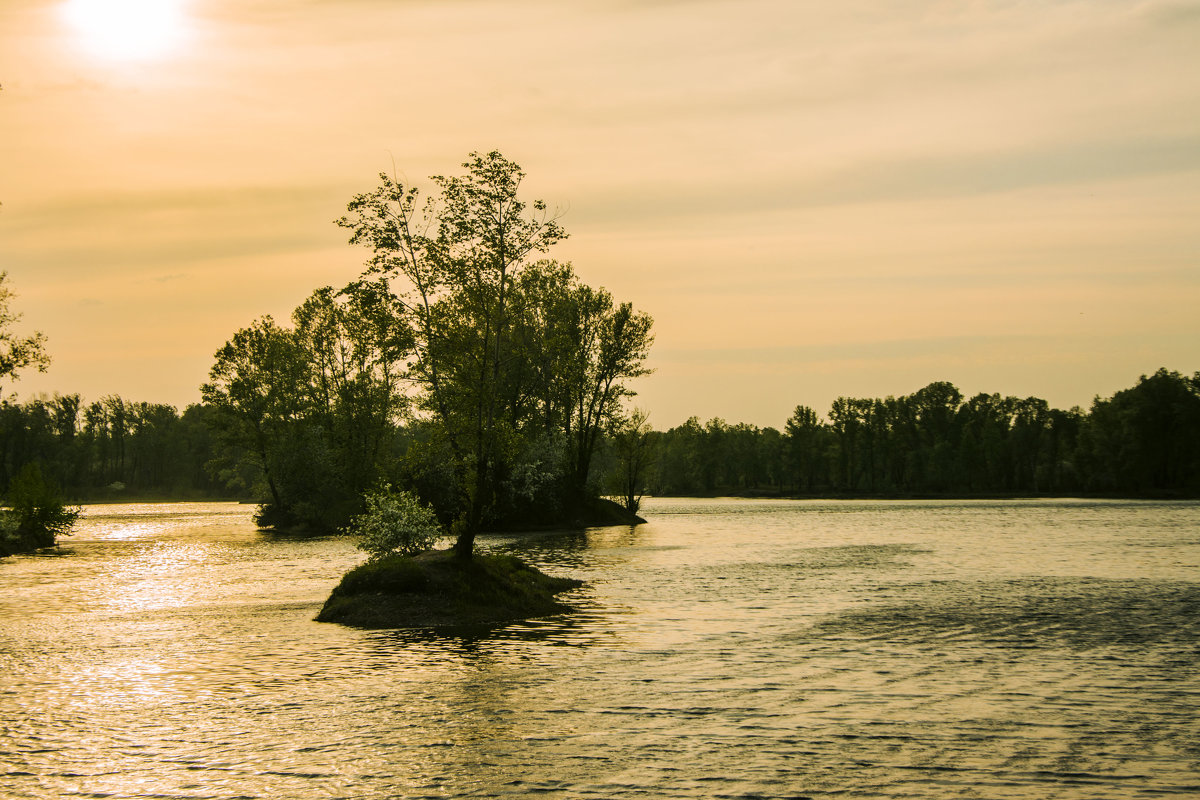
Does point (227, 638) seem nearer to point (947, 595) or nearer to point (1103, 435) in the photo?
point (947, 595)

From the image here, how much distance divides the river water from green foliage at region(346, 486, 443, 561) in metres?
3.06

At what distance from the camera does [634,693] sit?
18594 mm

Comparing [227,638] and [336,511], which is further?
[336,511]

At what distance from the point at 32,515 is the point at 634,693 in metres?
58.5

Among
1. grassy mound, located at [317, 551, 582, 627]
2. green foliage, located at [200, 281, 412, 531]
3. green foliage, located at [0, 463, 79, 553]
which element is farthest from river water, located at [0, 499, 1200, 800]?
green foliage, located at [200, 281, 412, 531]

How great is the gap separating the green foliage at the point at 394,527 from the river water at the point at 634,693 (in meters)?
3.06

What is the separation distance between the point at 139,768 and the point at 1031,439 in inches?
7773

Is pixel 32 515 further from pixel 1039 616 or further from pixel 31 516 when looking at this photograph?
pixel 1039 616

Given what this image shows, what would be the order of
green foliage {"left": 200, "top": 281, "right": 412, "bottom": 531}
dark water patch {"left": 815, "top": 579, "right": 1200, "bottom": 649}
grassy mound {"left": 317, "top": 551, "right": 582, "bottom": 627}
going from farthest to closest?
1. green foliage {"left": 200, "top": 281, "right": 412, "bottom": 531}
2. grassy mound {"left": 317, "top": 551, "right": 582, "bottom": 627}
3. dark water patch {"left": 815, "top": 579, "right": 1200, "bottom": 649}

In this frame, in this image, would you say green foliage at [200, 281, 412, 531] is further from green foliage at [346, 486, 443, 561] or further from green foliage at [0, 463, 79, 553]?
green foliage at [346, 486, 443, 561]

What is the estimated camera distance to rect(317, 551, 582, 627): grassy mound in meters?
28.7

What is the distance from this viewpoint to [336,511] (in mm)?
83000

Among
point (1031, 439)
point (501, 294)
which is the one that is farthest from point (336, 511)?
point (1031, 439)

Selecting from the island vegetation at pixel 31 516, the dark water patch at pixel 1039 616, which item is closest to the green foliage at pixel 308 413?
the island vegetation at pixel 31 516
